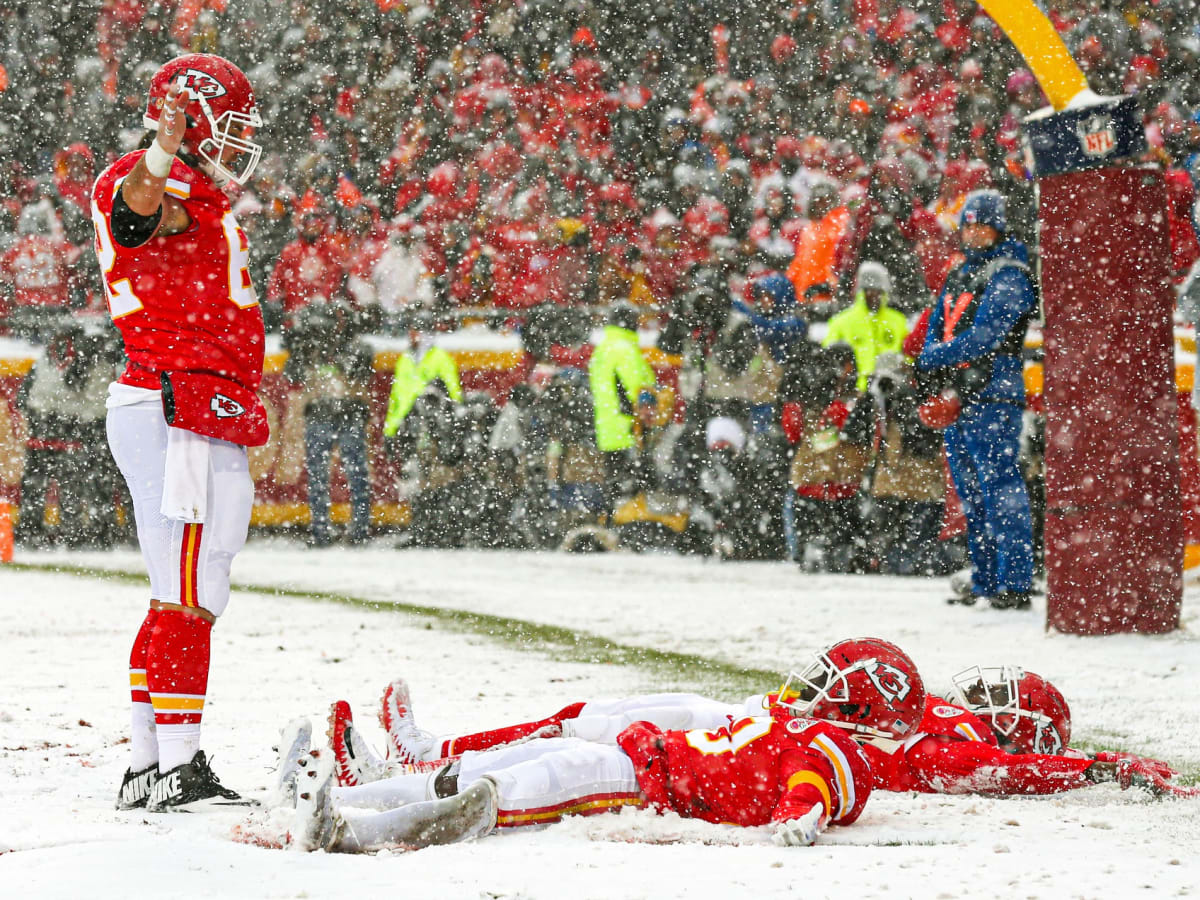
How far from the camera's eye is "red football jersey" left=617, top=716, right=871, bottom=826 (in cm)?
398

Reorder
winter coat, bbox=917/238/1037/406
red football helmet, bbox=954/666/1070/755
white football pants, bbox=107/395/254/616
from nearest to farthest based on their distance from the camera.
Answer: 1. white football pants, bbox=107/395/254/616
2. red football helmet, bbox=954/666/1070/755
3. winter coat, bbox=917/238/1037/406

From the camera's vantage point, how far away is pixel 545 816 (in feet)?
13.1

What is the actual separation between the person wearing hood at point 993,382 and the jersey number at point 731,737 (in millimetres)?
5409

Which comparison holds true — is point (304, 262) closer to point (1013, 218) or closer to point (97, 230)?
point (1013, 218)

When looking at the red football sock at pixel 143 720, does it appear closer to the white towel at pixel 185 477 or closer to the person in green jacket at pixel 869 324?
the white towel at pixel 185 477

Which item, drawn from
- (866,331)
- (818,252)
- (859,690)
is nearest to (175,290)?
(859,690)

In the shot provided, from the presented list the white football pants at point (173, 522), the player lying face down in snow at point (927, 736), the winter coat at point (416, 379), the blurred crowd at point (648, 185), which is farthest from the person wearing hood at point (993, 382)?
the winter coat at point (416, 379)

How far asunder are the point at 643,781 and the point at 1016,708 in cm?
118

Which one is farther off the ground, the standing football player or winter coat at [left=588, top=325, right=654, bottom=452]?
winter coat at [left=588, top=325, right=654, bottom=452]

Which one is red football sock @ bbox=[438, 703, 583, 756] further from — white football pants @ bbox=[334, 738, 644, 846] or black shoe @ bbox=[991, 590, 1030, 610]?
black shoe @ bbox=[991, 590, 1030, 610]

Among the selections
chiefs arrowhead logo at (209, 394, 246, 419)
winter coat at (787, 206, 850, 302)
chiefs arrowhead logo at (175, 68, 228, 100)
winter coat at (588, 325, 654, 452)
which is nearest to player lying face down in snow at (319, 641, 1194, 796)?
chiefs arrowhead logo at (209, 394, 246, 419)

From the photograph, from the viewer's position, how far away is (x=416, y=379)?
14.3m

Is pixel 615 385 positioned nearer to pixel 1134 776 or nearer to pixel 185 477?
pixel 185 477

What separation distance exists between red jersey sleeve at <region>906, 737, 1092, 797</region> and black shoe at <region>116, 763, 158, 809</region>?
2.03m
